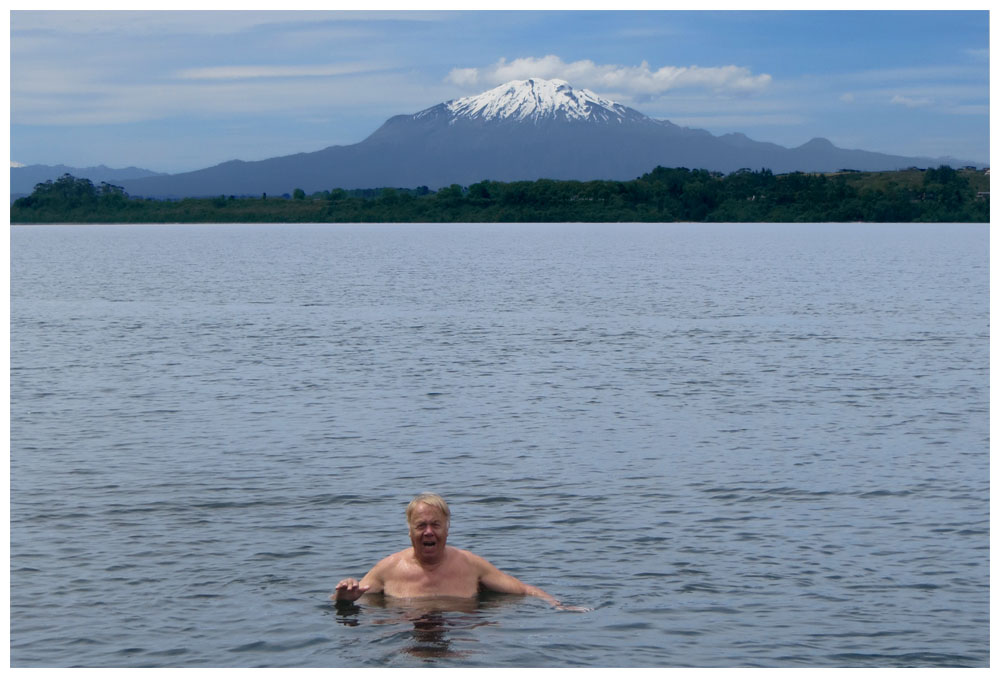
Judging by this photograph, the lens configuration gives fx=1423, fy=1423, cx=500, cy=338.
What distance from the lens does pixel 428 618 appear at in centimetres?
1466

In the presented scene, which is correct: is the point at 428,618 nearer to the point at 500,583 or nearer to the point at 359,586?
the point at 359,586

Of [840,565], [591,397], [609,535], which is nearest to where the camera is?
[840,565]

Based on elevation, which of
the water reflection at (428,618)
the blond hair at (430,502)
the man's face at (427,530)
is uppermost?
the blond hair at (430,502)

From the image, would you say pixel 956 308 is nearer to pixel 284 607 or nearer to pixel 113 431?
pixel 113 431

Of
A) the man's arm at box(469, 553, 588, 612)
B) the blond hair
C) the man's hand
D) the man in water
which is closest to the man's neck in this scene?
the man in water

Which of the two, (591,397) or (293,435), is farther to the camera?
(591,397)

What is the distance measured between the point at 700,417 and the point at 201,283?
→ 2386 inches

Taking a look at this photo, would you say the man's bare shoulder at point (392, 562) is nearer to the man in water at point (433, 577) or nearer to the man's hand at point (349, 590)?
the man in water at point (433, 577)

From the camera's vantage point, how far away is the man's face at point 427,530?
46.7 feet

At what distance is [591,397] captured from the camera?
104ft

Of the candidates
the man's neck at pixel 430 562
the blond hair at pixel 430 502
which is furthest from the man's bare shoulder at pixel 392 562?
the blond hair at pixel 430 502

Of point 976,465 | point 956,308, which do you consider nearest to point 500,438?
point 976,465

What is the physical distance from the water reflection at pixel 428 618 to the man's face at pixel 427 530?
0.58 m

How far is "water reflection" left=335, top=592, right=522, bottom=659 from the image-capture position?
45.7 ft
